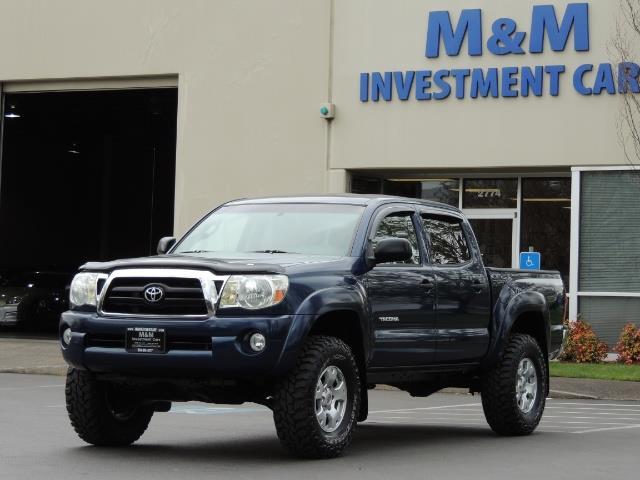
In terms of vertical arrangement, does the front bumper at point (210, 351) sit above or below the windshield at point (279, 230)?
below

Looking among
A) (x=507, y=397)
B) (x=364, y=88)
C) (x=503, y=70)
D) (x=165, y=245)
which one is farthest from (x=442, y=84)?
(x=165, y=245)

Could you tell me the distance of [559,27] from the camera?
23.1 metres

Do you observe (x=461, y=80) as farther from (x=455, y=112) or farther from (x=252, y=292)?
(x=252, y=292)

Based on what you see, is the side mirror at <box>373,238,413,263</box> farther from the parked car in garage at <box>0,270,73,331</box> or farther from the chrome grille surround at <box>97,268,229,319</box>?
the parked car in garage at <box>0,270,73,331</box>

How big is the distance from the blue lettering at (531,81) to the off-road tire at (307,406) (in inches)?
562

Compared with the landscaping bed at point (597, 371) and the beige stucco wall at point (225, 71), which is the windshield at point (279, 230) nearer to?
the landscaping bed at point (597, 371)

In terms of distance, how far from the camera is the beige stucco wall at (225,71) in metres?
25.2

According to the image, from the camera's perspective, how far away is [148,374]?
31.4ft

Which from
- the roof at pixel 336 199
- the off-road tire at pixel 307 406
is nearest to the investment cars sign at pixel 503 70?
the roof at pixel 336 199

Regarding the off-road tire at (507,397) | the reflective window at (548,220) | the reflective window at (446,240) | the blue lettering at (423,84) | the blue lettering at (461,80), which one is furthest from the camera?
the blue lettering at (423,84)

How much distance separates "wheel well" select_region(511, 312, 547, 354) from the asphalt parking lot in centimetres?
87

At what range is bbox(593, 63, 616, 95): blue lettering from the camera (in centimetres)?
2275

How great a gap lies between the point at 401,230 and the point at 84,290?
110 inches

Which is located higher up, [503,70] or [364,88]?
[503,70]
